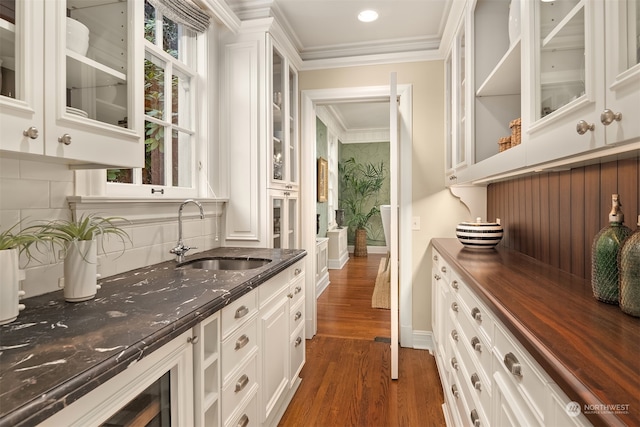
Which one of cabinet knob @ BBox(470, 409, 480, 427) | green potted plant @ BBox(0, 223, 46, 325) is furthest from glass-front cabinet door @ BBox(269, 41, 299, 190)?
cabinet knob @ BBox(470, 409, 480, 427)

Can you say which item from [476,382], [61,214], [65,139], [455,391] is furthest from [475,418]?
[61,214]

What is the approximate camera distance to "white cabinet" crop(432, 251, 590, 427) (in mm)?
739

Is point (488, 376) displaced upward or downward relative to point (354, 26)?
downward

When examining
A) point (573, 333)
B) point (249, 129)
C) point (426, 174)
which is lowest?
point (573, 333)

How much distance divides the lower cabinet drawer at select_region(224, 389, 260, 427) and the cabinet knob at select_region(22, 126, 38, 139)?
114 cm

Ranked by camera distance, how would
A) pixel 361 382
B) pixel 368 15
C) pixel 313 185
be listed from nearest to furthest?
pixel 361 382 < pixel 368 15 < pixel 313 185

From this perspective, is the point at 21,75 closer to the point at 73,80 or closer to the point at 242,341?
the point at 73,80

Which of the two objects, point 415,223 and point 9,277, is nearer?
point 9,277

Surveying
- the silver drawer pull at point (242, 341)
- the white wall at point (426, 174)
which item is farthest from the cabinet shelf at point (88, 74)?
the white wall at point (426, 174)

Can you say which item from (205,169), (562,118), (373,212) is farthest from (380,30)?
(373,212)

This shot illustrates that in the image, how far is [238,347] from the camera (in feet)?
4.58

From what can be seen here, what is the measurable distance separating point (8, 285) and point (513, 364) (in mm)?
1386

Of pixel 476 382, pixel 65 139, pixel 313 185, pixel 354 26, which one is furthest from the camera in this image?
pixel 313 185

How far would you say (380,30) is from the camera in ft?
9.17
